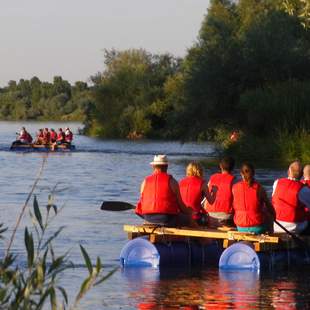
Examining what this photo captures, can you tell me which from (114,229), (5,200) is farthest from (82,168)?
(114,229)

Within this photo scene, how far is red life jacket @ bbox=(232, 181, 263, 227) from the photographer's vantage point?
14.4 m

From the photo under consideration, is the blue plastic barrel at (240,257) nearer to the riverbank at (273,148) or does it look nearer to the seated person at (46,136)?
the riverbank at (273,148)

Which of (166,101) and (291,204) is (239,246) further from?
(166,101)

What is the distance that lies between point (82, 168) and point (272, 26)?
1141cm

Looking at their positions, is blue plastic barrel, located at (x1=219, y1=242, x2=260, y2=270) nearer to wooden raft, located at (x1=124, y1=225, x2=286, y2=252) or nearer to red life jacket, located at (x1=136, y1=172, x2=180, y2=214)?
wooden raft, located at (x1=124, y1=225, x2=286, y2=252)

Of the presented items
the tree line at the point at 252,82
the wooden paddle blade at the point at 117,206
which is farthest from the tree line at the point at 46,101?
the wooden paddle blade at the point at 117,206

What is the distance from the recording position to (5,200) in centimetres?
2633

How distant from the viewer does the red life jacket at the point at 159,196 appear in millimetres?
14586

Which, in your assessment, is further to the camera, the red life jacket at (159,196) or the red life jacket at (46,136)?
the red life jacket at (46,136)

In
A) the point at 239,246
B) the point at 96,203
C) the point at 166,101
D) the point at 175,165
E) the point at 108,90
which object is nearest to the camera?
the point at 239,246

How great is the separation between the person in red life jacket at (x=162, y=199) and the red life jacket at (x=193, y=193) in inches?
9.7

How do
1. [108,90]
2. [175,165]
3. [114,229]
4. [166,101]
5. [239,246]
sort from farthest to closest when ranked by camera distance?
[108,90] < [166,101] < [175,165] < [114,229] < [239,246]

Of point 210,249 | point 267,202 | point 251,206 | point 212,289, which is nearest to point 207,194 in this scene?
point 210,249

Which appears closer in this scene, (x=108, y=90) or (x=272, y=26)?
(x=272, y=26)
